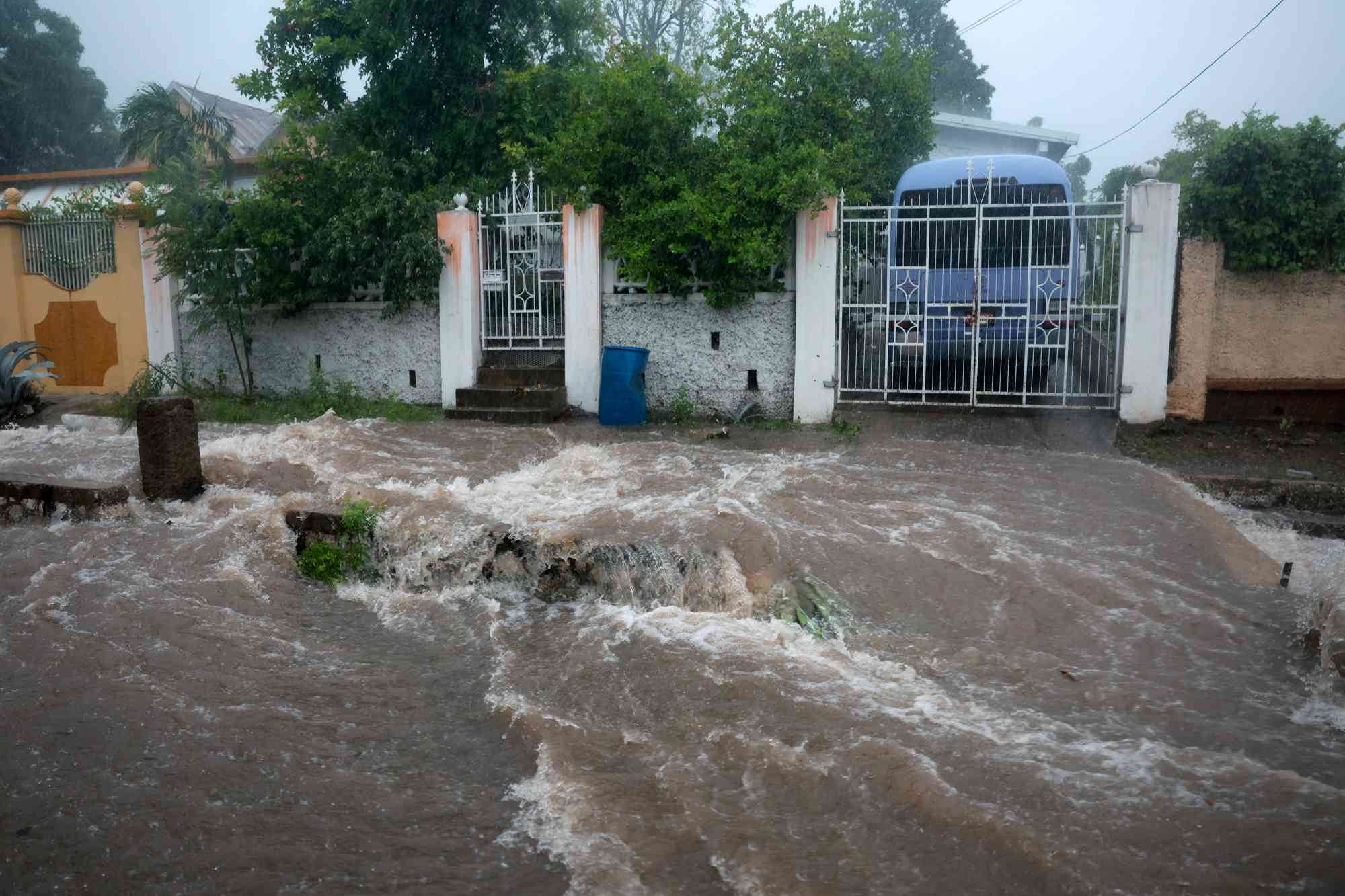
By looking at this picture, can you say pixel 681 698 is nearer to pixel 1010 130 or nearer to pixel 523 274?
pixel 523 274

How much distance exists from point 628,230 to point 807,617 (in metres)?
6.14

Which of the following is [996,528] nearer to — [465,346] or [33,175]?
[465,346]

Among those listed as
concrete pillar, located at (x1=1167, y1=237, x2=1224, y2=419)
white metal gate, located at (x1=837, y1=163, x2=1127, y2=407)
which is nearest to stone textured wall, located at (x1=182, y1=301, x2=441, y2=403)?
white metal gate, located at (x1=837, y1=163, x2=1127, y2=407)

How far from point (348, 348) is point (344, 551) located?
606cm

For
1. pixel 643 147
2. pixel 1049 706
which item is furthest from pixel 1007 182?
pixel 1049 706

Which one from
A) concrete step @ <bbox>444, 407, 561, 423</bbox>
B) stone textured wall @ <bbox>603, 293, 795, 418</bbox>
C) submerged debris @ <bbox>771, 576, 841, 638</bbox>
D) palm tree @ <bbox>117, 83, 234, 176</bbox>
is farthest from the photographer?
palm tree @ <bbox>117, 83, 234, 176</bbox>

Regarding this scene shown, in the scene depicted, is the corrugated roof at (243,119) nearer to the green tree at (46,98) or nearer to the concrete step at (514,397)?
the green tree at (46,98)

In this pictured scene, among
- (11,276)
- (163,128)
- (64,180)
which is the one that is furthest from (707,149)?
(64,180)

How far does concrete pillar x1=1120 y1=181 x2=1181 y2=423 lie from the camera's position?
8.88m

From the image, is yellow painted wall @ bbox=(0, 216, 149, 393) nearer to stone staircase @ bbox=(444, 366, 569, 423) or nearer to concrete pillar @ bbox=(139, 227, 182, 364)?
concrete pillar @ bbox=(139, 227, 182, 364)

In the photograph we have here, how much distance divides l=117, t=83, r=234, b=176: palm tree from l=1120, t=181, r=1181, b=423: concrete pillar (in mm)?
15234

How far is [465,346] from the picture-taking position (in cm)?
1102

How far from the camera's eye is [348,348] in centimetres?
1180

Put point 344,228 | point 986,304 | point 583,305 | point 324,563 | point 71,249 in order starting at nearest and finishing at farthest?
point 324,563 → point 986,304 → point 583,305 → point 344,228 → point 71,249
